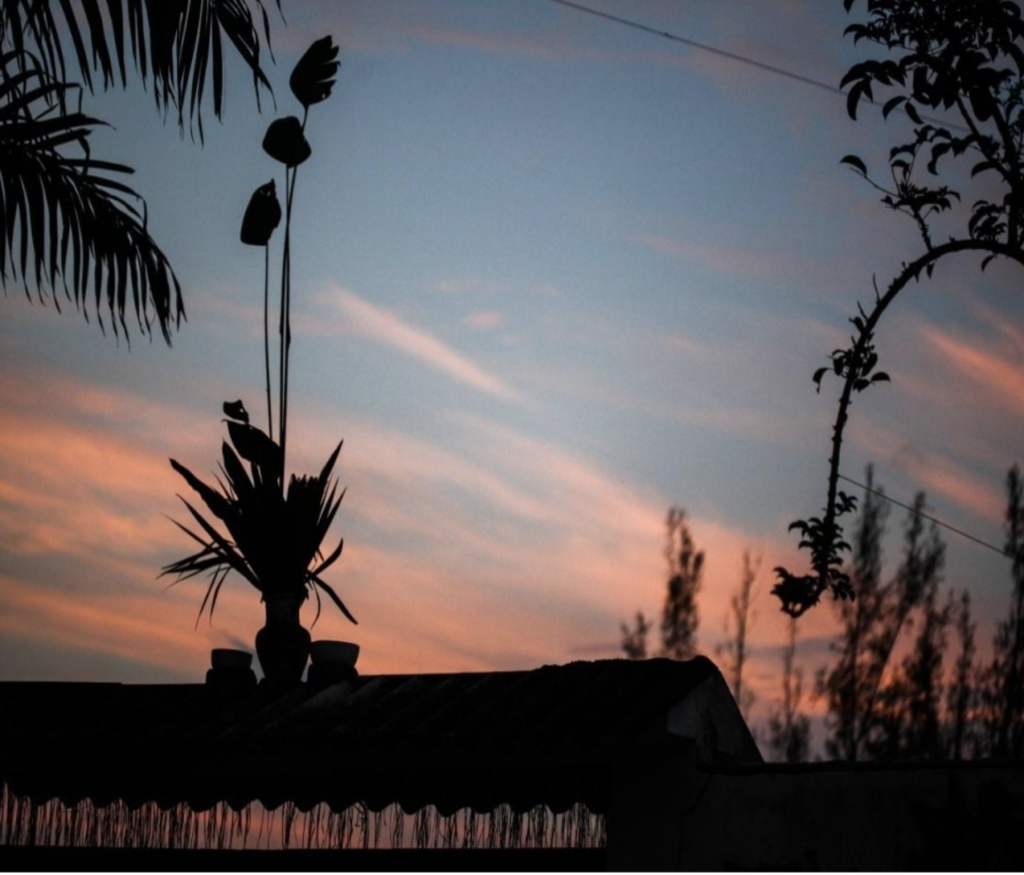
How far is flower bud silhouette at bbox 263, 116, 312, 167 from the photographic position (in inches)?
397

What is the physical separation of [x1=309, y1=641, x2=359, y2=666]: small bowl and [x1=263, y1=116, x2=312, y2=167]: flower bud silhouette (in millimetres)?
4082

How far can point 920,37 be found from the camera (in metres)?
5.47

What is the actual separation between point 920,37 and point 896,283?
1.24 metres

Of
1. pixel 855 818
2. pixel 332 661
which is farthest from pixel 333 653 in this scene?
pixel 855 818

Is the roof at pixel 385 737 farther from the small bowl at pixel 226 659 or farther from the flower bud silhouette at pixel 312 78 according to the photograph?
the flower bud silhouette at pixel 312 78

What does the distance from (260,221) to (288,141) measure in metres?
0.63

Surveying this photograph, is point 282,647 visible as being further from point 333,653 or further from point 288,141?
point 288,141

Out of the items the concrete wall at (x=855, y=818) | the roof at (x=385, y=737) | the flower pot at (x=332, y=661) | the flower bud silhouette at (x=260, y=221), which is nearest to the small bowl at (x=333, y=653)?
the flower pot at (x=332, y=661)

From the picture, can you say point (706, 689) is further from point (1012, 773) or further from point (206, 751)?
point (206, 751)

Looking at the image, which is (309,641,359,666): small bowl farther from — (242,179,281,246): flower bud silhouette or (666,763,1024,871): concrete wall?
(242,179,281,246): flower bud silhouette

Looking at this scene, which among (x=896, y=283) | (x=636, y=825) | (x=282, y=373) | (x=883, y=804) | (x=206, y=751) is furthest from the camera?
(x=282, y=373)

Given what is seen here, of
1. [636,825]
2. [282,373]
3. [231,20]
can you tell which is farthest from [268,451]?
[636,825]

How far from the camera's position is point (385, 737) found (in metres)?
6.28

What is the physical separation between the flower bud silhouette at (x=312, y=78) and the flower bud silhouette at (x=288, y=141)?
0.18m
